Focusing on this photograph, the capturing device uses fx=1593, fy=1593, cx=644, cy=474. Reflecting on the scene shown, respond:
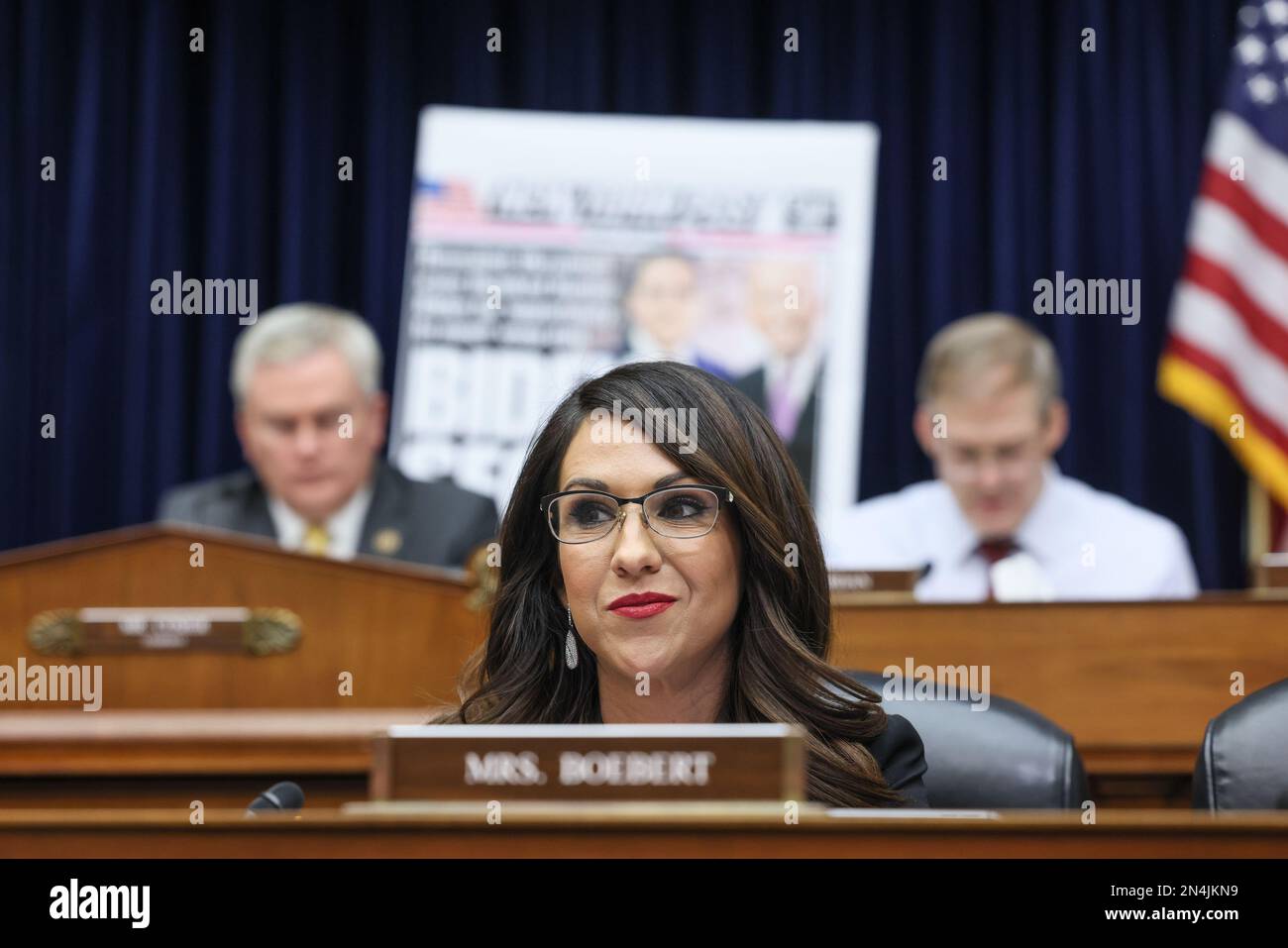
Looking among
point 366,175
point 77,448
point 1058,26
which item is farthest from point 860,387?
point 77,448

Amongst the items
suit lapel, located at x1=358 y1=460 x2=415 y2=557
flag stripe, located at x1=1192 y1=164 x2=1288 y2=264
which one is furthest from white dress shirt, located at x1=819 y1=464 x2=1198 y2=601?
suit lapel, located at x1=358 y1=460 x2=415 y2=557

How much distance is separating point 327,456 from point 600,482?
259cm

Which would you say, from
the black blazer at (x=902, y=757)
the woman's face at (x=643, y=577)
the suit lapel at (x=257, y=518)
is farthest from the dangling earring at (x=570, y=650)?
the suit lapel at (x=257, y=518)

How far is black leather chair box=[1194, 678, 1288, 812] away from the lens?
172 centimetres

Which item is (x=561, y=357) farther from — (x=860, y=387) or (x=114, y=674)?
(x=114, y=674)

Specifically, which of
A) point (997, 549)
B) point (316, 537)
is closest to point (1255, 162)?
point (997, 549)

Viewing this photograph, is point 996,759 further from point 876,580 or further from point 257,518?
point 257,518

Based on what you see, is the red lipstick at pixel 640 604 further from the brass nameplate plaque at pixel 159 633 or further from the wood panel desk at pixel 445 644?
the brass nameplate plaque at pixel 159 633

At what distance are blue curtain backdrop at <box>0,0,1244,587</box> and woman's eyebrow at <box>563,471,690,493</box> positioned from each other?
13.0 ft

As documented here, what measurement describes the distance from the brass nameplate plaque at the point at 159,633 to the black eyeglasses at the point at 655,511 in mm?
1099

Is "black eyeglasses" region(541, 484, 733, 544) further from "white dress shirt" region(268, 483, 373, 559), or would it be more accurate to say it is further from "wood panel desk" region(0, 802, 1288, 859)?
"white dress shirt" region(268, 483, 373, 559)

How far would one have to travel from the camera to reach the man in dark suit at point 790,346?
521cm
